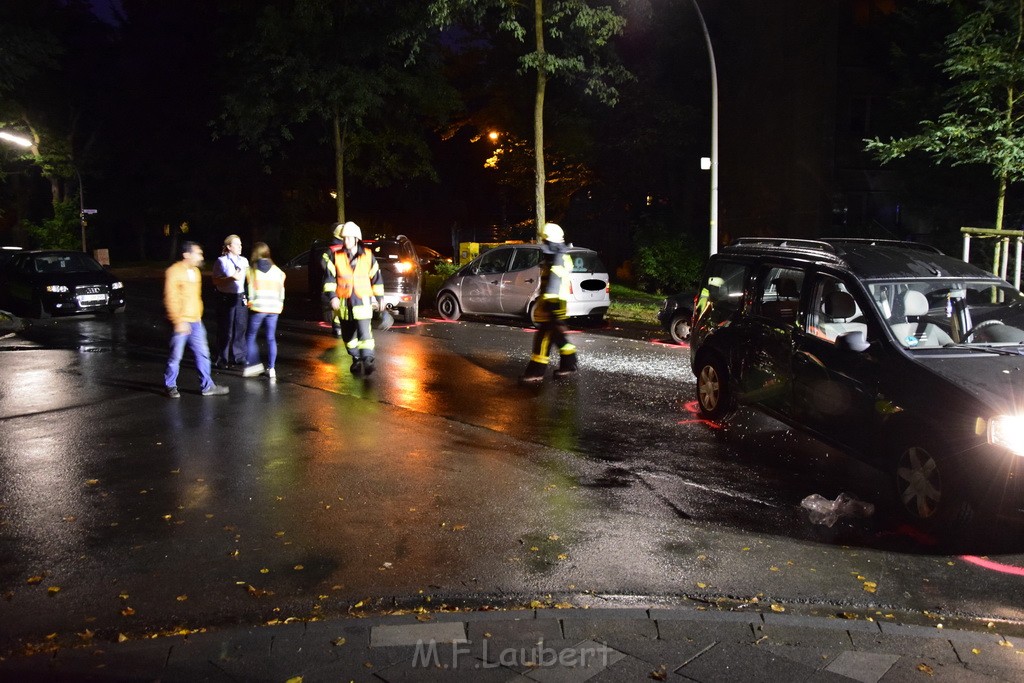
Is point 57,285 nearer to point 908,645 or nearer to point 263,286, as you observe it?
point 263,286

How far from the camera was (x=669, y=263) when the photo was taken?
24516 mm

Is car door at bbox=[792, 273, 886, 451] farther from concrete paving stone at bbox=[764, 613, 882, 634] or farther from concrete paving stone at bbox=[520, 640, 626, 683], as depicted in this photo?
concrete paving stone at bbox=[520, 640, 626, 683]

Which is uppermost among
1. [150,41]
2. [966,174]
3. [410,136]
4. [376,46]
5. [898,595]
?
[150,41]

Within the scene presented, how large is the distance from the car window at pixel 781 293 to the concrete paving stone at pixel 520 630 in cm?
392

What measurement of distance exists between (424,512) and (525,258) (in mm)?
11643

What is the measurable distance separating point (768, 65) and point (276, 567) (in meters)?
28.1

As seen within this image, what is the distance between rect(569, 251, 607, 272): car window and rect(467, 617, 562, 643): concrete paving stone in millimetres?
12792

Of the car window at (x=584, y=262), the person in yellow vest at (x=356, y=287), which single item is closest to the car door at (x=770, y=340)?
the person in yellow vest at (x=356, y=287)

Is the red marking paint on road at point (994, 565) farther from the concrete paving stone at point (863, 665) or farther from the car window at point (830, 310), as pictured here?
the car window at point (830, 310)

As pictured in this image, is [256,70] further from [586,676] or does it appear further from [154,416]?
[586,676]

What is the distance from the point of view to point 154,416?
9.35 m

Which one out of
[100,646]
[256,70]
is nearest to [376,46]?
[256,70]

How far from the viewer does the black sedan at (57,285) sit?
18.6 metres

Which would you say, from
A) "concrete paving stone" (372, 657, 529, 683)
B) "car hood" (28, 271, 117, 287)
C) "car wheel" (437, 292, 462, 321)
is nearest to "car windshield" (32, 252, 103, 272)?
"car hood" (28, 271, 117, 287)
